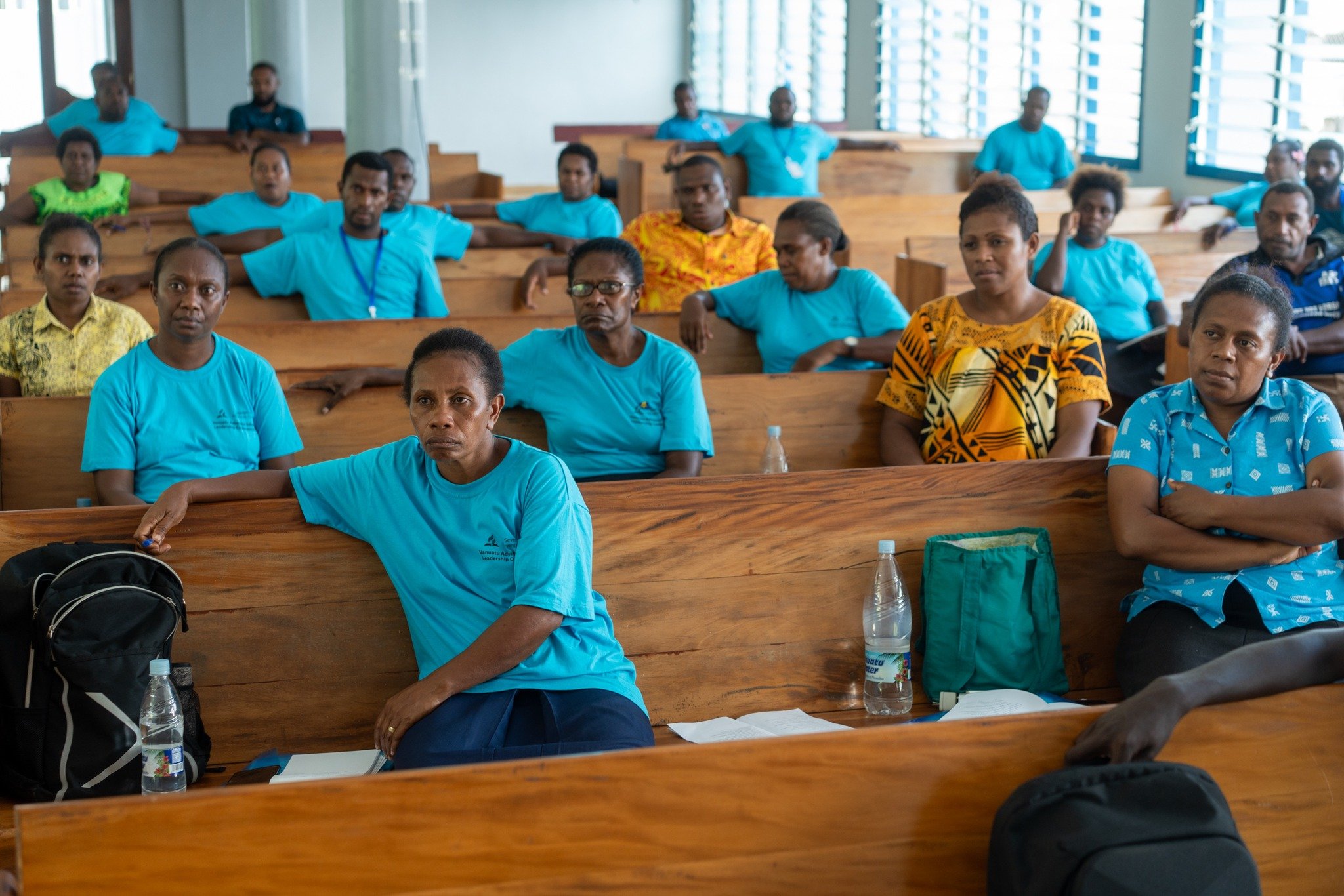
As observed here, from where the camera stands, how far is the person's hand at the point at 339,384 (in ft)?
11.6

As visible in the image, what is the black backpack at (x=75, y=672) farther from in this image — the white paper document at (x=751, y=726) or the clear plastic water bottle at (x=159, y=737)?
the white paper document at (x=751, y=726)

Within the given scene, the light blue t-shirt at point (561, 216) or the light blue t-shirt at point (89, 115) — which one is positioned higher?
the light blue t-shirt at point (89, 115)

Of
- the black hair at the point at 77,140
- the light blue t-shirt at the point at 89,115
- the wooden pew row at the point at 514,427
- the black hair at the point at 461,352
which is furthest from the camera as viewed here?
the light blue t-shirt at the point at 89,115

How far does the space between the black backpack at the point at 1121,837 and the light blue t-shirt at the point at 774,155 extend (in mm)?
7109

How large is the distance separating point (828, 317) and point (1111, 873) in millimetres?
3084

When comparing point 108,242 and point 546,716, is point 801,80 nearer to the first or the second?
→ point 108,242

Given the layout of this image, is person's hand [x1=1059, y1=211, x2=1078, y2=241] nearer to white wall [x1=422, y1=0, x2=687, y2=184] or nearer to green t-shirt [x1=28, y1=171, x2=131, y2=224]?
green t-shirt [x1=28, y1=171, x2=131, y2=224]

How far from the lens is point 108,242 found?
5.98m

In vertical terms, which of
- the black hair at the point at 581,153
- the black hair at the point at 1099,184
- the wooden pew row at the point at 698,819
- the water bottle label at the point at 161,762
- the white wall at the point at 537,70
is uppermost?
the white wall at the point at 537,70

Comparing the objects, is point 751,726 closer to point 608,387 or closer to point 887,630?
point 887,630

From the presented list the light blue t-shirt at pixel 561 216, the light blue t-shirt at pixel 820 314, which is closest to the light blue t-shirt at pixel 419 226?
the light blue t-shirt at pixel 561 216

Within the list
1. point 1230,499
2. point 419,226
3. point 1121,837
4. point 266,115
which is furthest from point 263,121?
point 1121,837

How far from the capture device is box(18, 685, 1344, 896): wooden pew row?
57.1 inches

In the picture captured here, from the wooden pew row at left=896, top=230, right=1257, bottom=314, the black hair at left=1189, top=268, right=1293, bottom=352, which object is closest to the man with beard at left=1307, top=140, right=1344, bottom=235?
the wooden pew row at left=896, top=230, right=1257, bottom=314
